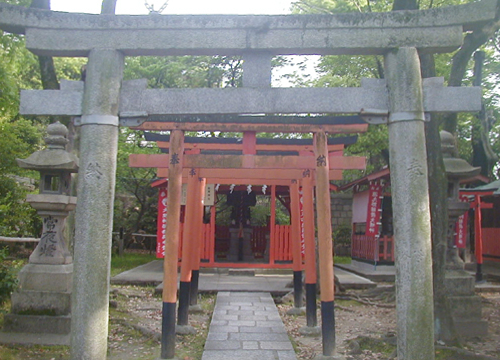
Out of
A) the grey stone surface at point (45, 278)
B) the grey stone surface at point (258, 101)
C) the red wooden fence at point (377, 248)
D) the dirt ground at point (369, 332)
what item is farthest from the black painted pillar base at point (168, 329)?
the red wooden fence at point (377, 248)

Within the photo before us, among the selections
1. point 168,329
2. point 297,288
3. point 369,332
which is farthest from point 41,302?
point 369,332

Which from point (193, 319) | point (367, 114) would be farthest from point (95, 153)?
point (193, 319)

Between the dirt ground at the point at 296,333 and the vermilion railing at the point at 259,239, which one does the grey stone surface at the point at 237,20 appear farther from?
the vermilion railing at the point at 259,239

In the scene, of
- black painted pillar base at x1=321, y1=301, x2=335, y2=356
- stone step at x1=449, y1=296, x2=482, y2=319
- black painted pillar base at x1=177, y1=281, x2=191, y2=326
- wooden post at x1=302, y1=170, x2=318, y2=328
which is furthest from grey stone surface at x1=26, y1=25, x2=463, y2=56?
stone step at x1=449, y1=296, x2=482, y2=319

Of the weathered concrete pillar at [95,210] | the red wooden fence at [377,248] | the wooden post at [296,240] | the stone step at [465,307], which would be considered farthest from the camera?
the red wooden fence at [377,248]

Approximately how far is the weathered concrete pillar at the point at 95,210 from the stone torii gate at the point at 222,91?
0.04 ft

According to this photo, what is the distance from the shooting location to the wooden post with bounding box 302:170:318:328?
746 cm

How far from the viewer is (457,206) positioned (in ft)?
28.5

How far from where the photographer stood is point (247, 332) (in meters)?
7.72

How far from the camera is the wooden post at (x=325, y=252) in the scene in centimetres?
617

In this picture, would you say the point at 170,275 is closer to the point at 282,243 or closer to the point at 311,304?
the point at 311,304

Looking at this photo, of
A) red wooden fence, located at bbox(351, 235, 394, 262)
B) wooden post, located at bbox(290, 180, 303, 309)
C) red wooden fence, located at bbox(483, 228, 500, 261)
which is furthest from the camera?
red wooden fence, located at bbox(483, 228, 500, 261)

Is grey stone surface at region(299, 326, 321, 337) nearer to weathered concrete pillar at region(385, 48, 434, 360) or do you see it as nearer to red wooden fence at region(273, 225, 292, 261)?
weathered concrete pillar at region(385, 48, 434, 360)

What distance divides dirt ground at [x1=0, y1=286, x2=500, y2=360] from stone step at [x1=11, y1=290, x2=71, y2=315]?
72 cm
